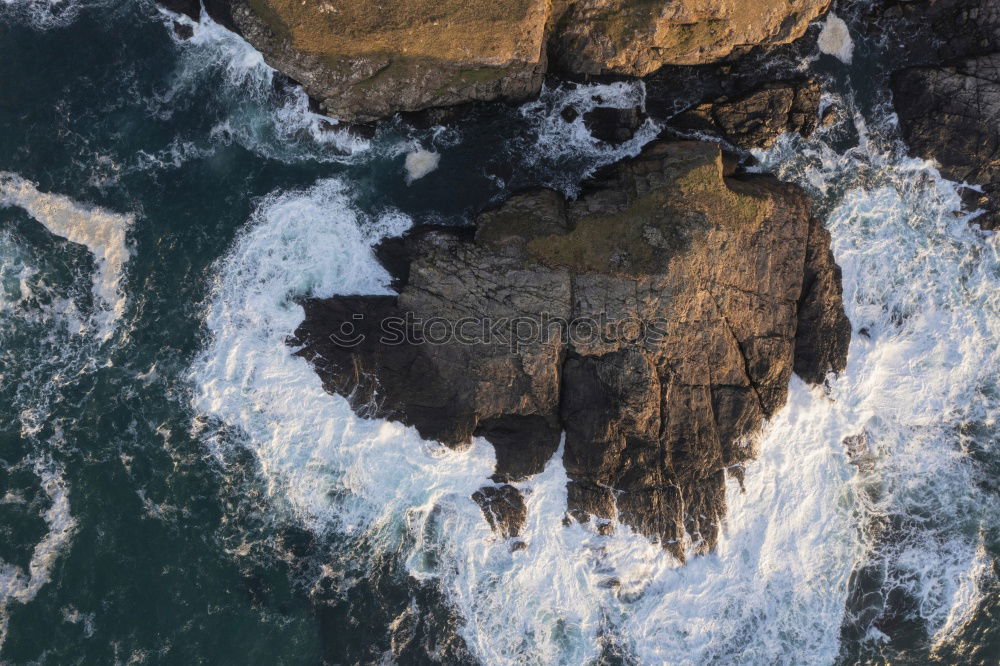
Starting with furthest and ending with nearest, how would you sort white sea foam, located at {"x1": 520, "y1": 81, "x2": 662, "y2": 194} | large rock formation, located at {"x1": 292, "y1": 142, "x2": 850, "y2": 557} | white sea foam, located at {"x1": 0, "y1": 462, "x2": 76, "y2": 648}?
white sea foam, located at {"x1": 520, "y1": 81, "x2": 662, "y2": 194} < white sea foam, located at {"x1": 0, "y1": 462, "x2": 76, "y2": 648} < large rock formation, located at {"x1": 292, "y1": 142, "x2": 850, "y2": 557}


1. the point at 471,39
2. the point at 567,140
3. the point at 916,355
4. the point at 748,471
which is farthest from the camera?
the point at 916,355

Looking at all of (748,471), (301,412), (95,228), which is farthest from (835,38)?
(95,228)

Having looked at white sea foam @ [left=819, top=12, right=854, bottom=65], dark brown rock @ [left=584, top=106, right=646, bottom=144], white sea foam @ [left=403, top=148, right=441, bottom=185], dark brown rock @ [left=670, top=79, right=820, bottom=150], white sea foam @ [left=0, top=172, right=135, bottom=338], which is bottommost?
white sea foam @ [left=0, top=172, right=135, bottom=338]

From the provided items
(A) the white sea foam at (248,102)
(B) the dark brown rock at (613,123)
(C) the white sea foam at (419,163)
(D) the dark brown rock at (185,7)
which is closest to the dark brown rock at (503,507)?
(C) the white sea foam at (419,163)

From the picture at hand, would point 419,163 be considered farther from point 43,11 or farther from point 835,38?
point 835,38

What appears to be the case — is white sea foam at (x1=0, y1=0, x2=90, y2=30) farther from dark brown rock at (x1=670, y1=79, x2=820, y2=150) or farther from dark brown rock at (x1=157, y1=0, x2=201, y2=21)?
dark brown rock at (x1=670, y1=79, x2=820, y2=150)

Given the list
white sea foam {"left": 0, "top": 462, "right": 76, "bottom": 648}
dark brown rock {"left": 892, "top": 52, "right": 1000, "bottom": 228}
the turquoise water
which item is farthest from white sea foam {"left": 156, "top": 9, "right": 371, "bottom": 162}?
dark brown rock {"left": 892, "top": 52, "right": 1000, "bottom": 228}

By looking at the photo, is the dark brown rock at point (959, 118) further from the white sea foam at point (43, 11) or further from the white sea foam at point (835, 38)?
the white sea foam at point (43, 11)
